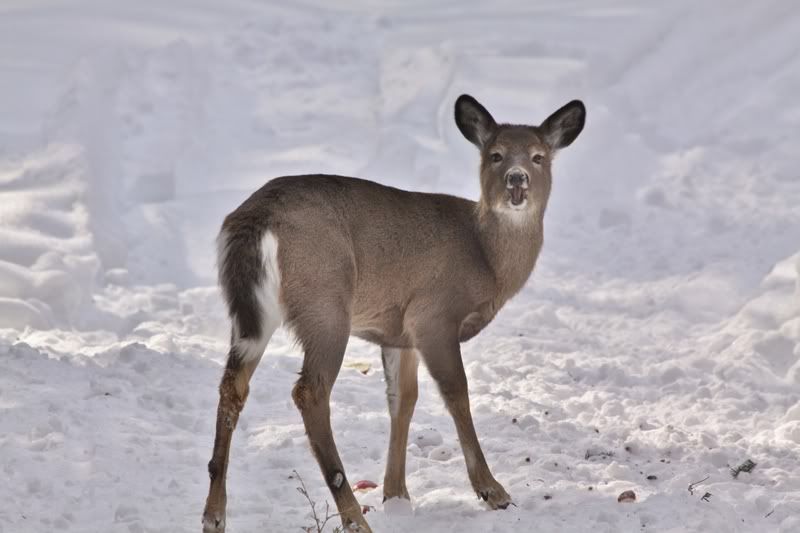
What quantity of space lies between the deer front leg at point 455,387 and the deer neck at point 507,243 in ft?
1.87

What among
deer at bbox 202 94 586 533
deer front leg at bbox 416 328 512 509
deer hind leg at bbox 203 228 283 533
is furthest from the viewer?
deer front leg at bbox 416 328 512 509

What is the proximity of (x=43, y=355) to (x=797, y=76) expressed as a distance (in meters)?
9.95

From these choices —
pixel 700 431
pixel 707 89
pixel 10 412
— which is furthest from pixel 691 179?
pixel 10 412

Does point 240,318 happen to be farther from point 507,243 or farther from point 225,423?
point 507,243

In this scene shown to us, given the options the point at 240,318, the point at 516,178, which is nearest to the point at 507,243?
the point at 516,178

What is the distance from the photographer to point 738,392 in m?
8.41

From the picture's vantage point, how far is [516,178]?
655 centimetres

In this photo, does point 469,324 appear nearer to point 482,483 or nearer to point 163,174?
point 482,483

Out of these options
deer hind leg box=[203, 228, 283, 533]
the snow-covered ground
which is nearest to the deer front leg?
the snow-covered ground

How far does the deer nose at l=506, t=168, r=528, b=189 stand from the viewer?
6.55 m

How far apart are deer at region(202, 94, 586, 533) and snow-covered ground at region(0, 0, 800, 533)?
1.50 feet

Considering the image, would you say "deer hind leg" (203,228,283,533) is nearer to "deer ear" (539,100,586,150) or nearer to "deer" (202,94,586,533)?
"deer" (202,94,586,533)

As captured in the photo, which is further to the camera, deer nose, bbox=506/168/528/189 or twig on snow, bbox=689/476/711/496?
deer nose, bbox=506/168/528/189

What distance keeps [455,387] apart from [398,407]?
459 millimetres
